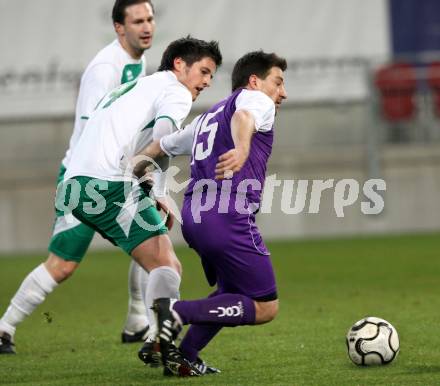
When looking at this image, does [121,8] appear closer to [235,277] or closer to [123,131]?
[123,131]

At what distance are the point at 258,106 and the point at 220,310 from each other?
1042 millimetres

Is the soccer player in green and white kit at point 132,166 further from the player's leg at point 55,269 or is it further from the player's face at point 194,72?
the player's leg at point 55,269

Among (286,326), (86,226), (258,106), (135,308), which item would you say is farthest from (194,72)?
(286,326)

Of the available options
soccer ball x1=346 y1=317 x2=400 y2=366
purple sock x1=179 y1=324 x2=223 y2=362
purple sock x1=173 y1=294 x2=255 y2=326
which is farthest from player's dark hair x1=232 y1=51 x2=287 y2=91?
soccer ball x1=346 y1=317 x2=400 y2=366

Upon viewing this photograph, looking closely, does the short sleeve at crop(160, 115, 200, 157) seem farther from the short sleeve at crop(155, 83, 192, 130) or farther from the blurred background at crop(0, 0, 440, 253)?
the blurred background at crop(0, 0, 440, 253)

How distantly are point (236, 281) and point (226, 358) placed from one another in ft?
3.47

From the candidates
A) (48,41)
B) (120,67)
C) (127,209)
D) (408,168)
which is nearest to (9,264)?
(48,41)

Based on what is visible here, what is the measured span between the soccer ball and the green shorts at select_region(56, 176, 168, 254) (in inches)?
49.3

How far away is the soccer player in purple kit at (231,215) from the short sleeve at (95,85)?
150 centimetres

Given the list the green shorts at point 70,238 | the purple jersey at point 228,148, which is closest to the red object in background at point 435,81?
the green shorts at point 70,238

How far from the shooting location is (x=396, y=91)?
17.2 metres

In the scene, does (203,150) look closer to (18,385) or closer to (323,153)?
(18,385)

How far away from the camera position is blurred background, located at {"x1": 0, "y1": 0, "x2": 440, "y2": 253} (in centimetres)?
1709

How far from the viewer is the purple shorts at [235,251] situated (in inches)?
240
